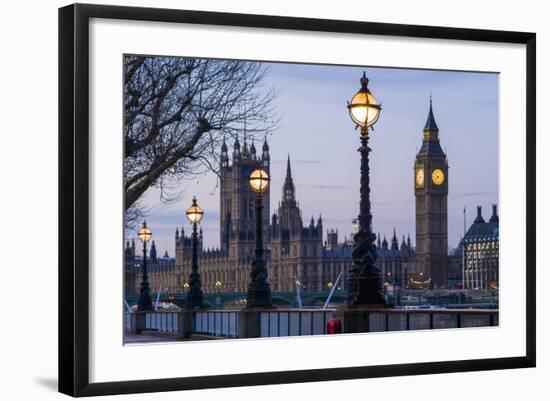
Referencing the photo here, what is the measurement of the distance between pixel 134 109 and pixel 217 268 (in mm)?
2115

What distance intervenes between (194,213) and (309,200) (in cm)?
158

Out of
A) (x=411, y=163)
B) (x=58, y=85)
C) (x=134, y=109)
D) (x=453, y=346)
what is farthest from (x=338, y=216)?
(x=58, y=85)

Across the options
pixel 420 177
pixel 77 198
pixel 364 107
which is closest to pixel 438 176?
pixel 420 177

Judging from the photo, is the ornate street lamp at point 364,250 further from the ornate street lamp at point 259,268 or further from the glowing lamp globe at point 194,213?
the glowing lamp globe at point 194,213

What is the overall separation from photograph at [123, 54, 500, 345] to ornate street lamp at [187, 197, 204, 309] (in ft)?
0.06

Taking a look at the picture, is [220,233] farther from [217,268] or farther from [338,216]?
[338,216]

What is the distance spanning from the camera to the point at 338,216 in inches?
648

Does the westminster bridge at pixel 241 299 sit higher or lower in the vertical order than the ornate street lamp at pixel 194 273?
lower

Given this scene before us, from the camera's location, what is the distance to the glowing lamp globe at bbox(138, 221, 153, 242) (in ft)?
47.6

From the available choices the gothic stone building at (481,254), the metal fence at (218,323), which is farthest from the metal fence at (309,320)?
the gothic stone building at (481,254)

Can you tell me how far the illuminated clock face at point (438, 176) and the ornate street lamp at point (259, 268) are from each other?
5.88ft

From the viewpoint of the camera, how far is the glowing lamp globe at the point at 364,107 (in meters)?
15.6

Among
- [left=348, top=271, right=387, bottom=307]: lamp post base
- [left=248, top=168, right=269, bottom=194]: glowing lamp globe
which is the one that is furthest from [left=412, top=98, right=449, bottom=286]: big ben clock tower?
[left=248, top=168, right=269, bottom=194]: glowing lamp globe

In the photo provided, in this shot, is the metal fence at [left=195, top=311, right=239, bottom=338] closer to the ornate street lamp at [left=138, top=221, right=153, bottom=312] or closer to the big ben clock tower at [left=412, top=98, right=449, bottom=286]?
the ornate street lamp at [left=138, top=221, right=153, bottom=312]
